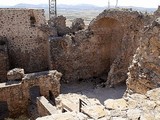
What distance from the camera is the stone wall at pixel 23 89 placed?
48.9 feet

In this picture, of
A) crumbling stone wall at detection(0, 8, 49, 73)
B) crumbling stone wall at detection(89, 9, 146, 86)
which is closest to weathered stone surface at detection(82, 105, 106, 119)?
crumbling stone wall at detection(89, 9, 146, 86)

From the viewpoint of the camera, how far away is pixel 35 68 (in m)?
20.3

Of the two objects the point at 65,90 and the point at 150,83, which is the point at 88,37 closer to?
the point at 65,90

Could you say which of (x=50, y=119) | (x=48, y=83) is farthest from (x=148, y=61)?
(x=48, y=83)

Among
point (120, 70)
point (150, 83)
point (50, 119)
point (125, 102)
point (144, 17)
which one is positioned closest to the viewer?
point (50, 119)

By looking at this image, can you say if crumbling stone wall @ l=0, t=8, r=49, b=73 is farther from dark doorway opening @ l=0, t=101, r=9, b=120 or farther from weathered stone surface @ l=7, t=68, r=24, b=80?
weathered stone surface @ l=7, t=68, r=24, b=80

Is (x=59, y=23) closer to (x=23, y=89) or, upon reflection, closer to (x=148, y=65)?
(x=23, y=89)

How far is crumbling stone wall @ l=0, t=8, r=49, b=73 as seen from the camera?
18969mm

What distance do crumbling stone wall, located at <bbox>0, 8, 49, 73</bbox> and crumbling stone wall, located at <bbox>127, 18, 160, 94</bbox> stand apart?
12477mm

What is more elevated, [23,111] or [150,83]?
[150,83]

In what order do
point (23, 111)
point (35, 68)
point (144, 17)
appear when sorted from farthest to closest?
point (35, 68) < point (144, 17) < point (23, 111)

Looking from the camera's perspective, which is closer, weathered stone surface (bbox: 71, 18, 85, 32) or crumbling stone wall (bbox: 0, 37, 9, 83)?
crumbling stone wall (bbox: 0, 37, 9, 83)

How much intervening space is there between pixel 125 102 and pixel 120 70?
536 inches

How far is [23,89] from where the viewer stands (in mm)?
15281
